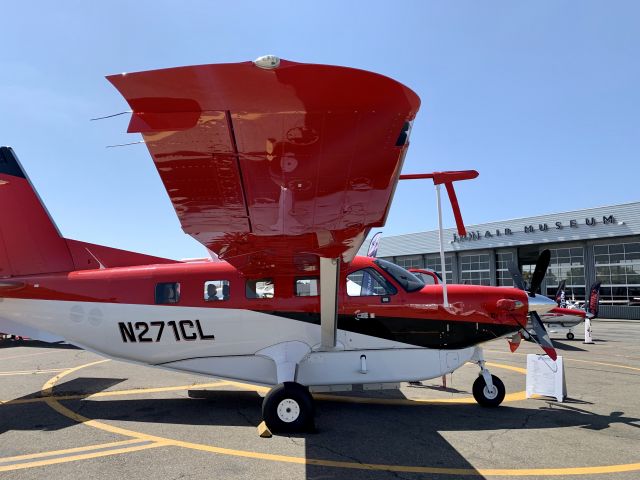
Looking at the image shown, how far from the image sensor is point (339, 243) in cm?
515

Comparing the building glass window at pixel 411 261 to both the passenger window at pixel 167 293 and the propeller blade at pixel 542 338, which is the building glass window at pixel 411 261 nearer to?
the propeller blade at pixel 542 338

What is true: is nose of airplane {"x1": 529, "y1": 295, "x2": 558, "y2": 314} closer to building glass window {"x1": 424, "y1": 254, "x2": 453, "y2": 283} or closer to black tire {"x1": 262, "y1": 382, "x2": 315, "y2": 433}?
black tire {"x1": 262, "y1": 382, "x2": 315, "y2": 433}

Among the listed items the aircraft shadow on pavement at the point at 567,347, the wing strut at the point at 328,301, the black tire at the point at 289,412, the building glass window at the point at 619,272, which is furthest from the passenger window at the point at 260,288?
the building glass window at the point at 619,272

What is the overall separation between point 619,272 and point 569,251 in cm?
382

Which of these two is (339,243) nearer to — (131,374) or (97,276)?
(97,276)

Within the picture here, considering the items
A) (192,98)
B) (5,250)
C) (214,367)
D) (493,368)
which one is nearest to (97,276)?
(5,250)

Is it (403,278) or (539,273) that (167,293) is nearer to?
(403,278)

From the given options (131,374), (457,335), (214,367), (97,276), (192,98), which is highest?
(192,98)

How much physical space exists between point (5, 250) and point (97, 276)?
1.77 metres

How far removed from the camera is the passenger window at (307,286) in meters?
7.59

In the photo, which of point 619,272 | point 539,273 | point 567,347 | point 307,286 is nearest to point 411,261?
point 619,272

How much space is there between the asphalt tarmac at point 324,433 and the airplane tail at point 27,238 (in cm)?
249

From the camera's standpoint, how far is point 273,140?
3.05 meters

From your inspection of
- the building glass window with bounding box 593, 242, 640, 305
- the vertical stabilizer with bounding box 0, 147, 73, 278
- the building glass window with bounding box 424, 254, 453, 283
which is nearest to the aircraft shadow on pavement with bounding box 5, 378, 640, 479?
the vertical stabilizer with bounding box 0, 147, 73, 278
